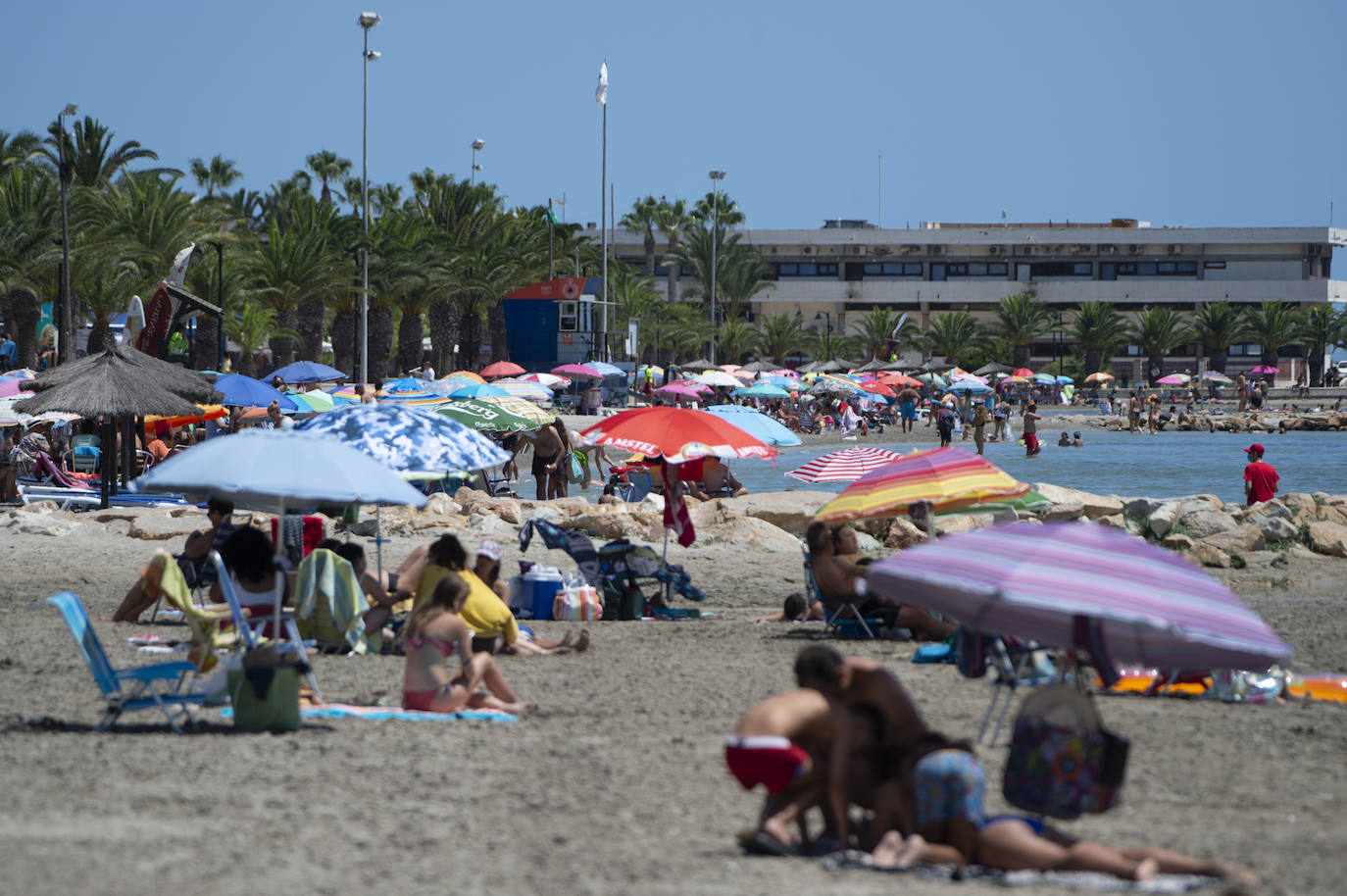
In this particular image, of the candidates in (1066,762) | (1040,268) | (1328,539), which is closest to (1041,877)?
(1066,762)

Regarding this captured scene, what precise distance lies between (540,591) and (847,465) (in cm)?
287

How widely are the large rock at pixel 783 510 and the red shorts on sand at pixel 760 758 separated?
11911 mm

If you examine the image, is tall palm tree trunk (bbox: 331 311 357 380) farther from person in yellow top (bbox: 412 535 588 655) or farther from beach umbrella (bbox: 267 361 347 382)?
person in yellow top (bbox: 412 535 588 655)

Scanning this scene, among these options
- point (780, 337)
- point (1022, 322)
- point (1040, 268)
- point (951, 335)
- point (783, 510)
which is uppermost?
point (1040, 268)

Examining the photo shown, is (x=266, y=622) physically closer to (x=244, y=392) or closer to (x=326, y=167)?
(x=244, y=392)

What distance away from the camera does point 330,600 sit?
346 inches

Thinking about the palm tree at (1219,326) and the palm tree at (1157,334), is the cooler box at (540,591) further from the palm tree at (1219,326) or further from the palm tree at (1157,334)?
the palm tree at (1219,326)

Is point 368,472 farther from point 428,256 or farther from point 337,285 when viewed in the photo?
point 428,256

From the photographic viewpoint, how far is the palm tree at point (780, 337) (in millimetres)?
74312

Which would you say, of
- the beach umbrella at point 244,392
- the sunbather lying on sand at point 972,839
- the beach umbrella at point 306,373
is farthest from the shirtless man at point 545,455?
the sunbather lying on sand at point 972,839

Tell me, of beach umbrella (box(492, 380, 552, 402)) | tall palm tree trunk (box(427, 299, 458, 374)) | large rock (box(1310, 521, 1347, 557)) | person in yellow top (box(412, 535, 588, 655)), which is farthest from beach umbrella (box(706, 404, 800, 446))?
tall palm tree trunk (box(427, 299, 458, 374))

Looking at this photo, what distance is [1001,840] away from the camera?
474 cm

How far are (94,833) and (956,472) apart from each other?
19.4 feet

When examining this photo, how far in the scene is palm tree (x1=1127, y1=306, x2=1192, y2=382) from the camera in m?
78.1
